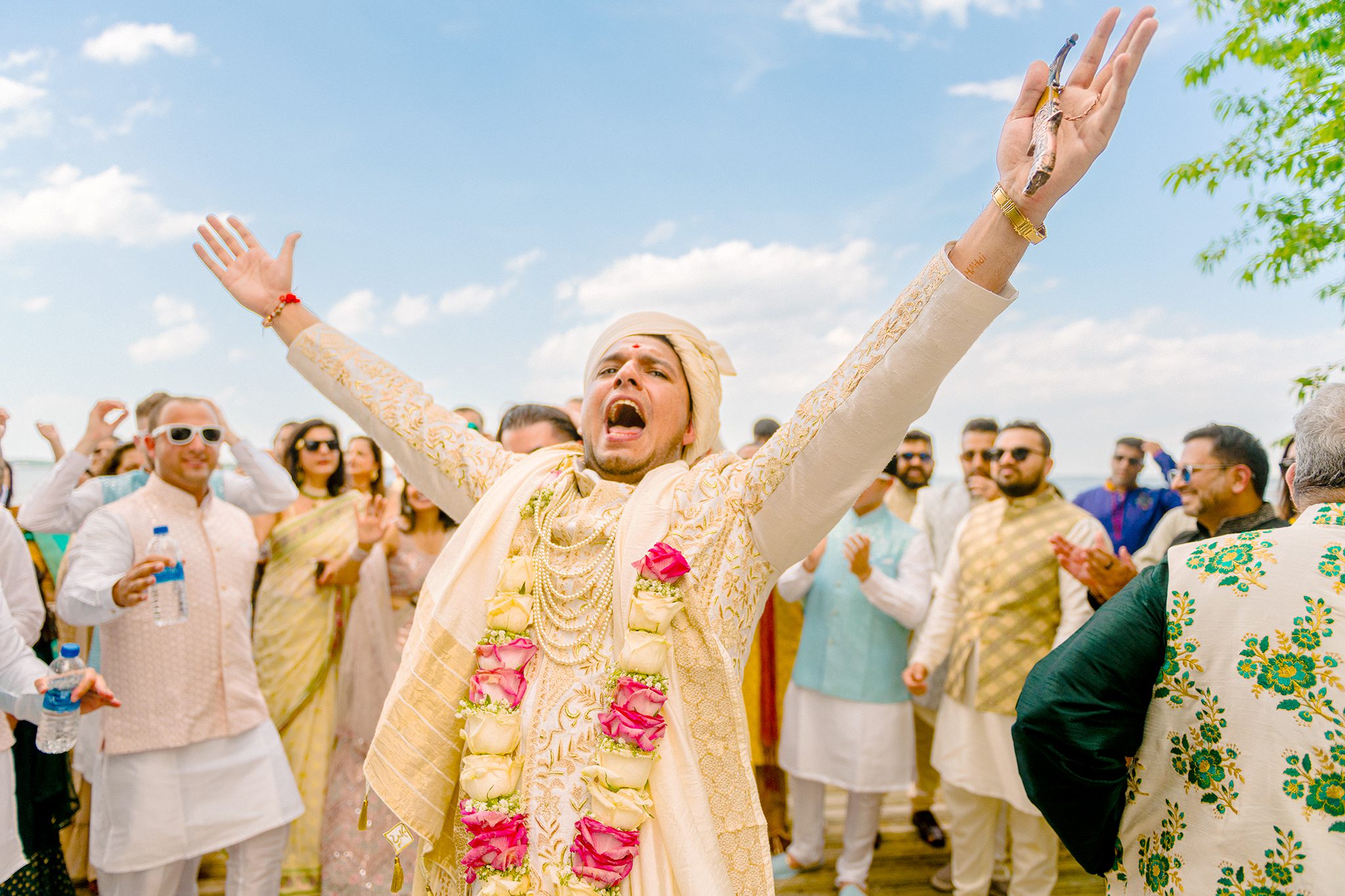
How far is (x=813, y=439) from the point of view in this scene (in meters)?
1.55

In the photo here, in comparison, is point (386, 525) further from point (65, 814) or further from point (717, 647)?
point (717, 647)

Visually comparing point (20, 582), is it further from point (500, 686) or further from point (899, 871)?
point (899, 871)

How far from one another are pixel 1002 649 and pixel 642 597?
123 inches

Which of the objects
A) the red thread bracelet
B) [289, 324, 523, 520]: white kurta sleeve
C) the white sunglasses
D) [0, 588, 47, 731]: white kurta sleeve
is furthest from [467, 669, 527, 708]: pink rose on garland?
the white sunglasses

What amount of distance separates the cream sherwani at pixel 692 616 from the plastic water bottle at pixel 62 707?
1.34 m

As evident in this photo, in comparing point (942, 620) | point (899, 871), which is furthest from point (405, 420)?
point (899, 871)

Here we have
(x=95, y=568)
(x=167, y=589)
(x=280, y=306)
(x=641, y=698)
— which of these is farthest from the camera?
(x=167, y=589)

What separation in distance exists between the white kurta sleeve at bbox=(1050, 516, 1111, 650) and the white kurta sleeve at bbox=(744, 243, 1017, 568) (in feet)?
9.67

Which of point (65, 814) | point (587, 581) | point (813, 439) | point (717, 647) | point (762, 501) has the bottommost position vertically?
point (65, 814)

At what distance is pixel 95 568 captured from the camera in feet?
10.9

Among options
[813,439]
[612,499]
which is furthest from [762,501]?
[612,499]

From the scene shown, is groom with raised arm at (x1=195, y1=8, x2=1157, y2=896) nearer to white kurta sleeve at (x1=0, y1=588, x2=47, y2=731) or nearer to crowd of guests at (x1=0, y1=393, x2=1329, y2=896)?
crowd of guests at (x1=0, y1=393, x2=1329, y2=896)

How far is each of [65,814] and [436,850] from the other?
98.9 inches

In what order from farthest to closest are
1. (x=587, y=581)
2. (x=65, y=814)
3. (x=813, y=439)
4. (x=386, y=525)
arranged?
(x=386, y=525)
(x=65, y=814)
(x=587, y=581)
(x=813, y=439)
